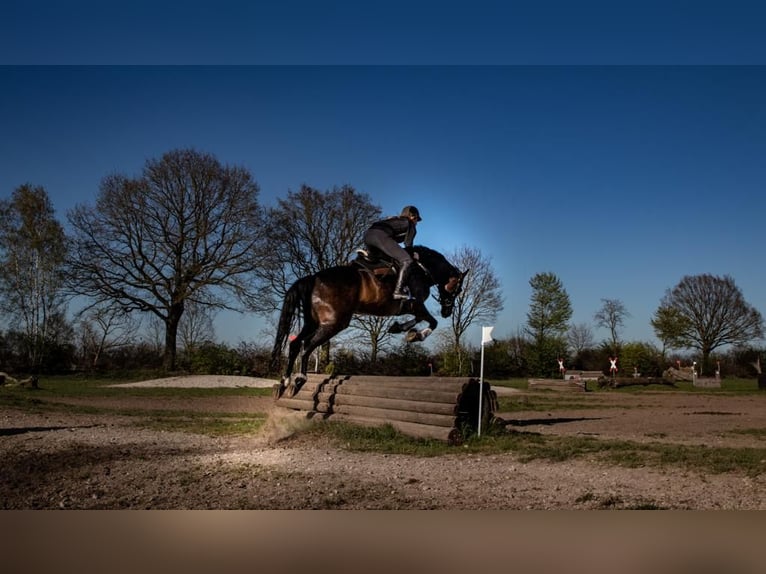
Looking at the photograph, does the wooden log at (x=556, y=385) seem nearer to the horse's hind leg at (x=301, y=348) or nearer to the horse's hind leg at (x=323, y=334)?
the horse's hind leg at (x=301, y=348)

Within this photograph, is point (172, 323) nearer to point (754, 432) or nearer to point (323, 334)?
point (323, 334)

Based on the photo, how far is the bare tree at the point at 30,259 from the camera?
4777 mm

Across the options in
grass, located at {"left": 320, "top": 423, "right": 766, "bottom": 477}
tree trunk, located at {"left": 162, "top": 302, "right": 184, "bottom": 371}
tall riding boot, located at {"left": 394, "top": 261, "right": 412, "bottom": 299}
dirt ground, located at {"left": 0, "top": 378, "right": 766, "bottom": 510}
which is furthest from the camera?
tree trunk, located at {"left": 162, "top": 302, "right": 184, "bottom": 371}

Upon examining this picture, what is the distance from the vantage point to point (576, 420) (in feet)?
29.0

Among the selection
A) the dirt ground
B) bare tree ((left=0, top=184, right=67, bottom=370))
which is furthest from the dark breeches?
bare tree ((left=0, top=184, right=67, bottom=370))

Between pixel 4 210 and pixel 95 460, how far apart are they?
236 cm

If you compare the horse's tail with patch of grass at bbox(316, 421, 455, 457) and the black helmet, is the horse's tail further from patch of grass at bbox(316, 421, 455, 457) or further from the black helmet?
→ the black helmet

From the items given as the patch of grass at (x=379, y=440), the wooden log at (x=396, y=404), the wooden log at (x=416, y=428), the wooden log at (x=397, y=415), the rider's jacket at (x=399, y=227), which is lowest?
the patch of grass at (x=379, y=440)

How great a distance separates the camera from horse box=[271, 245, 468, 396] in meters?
5.21

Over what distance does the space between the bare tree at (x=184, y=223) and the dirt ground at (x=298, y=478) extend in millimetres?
1851

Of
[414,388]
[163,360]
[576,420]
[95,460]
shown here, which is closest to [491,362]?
[576,420]

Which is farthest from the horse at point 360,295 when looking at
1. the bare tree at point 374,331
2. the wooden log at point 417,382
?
the bare tree at point 374,331

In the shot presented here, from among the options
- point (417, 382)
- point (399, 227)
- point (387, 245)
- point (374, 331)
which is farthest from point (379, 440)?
point (374, 331)

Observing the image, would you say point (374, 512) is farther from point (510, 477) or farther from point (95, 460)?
point (95, 460)
